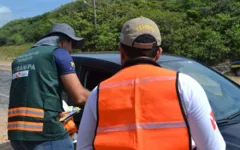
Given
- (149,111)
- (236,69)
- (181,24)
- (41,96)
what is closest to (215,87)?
(41,96)

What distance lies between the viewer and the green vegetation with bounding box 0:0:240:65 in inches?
1017

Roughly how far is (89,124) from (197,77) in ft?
7.44

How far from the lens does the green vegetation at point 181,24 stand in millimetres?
25828

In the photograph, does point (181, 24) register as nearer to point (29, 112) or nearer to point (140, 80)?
point (29, 112)

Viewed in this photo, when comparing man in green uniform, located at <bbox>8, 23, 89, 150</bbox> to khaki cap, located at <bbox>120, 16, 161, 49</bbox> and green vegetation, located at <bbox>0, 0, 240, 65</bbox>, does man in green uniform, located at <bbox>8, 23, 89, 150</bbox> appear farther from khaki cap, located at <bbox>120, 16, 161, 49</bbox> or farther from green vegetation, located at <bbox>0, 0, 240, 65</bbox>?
green vegetation, located at <bbox>0, 0, 240, 65</bbox>

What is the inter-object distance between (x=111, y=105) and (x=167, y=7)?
35642 mm

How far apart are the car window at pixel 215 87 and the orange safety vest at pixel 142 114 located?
1.73 metres

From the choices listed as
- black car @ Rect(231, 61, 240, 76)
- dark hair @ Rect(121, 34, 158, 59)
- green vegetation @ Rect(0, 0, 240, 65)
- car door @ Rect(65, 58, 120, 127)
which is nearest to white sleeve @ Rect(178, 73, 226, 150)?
dark hair @ Rect(121, 34, 158, 59)

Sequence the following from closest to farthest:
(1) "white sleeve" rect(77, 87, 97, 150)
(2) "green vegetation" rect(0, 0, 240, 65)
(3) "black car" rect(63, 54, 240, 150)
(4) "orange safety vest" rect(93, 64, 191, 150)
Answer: (4) "orange safety vest" rect(93, 64, 191, 150), (1) "white sleeve" rect(77, 87, 97, 150), (3) "black car" rect(63, 54, 240, 150), (2) "green vegetation" rect(0, 0, 240, 65)

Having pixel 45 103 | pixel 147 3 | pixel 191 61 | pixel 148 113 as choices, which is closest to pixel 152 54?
pixel 148 113

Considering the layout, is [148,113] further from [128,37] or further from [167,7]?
[167,7]

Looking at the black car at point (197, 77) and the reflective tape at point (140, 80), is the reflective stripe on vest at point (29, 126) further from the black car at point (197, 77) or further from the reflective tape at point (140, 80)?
the reflective tape at point (140, 80)

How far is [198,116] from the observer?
1.51m

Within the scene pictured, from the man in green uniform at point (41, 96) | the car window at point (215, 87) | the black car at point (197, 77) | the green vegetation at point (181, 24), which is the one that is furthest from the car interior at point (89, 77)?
the green vegetation at point (181, 24)
